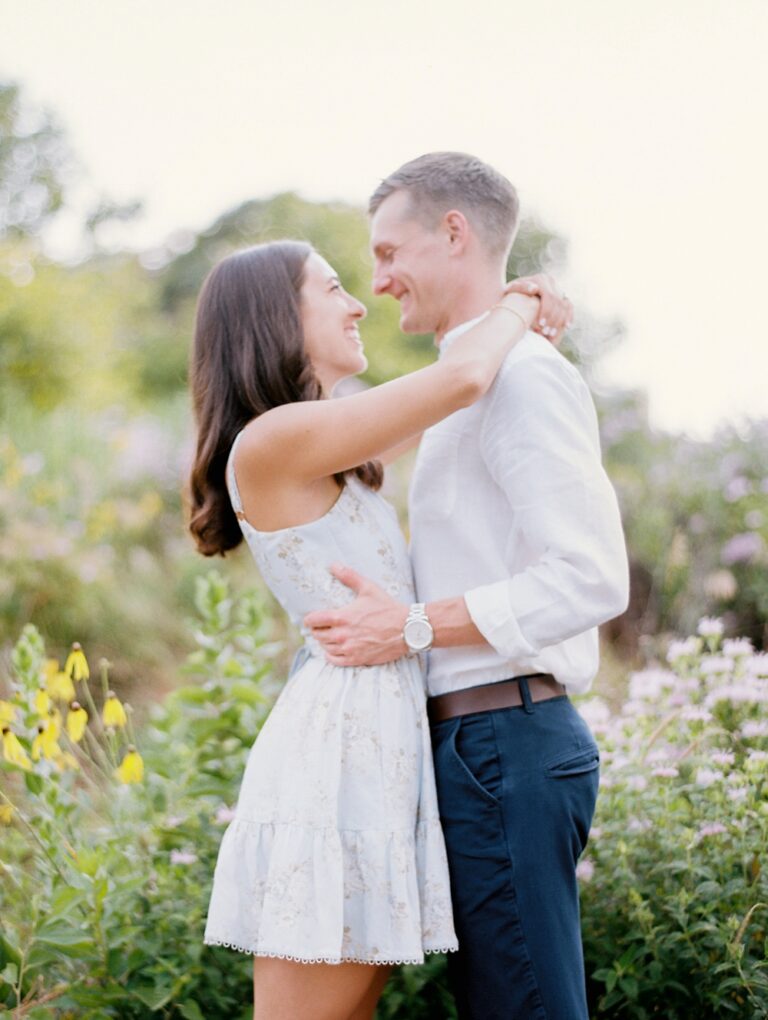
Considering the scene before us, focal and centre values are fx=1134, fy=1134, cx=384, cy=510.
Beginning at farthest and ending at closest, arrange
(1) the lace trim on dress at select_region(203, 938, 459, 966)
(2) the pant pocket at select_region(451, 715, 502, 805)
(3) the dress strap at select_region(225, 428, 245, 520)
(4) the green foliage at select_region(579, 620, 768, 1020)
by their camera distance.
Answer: (4) the green foliage at select_region(579, 620, 768, 1020)
(3) the dress strap at select_region(225, 428, 245, 520)
(2) the pant pocket at select_region(451, 715, 502, 805)
(1) the lace trim on dress at select_region(203, 938, 459, 966)

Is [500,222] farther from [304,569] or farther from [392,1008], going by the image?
[392,1008]

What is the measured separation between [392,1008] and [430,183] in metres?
1.84

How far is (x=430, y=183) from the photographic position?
2.30 meters

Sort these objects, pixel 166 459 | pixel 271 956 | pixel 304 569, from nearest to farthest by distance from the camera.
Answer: pixel 271 956
pixel 304 569
pixel 166 459

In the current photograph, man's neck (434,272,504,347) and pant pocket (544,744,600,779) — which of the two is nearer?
pant pocket (544,744,600,779)

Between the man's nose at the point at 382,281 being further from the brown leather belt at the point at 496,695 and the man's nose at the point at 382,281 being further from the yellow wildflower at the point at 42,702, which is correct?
the yellow wildflower at the point at 42,702

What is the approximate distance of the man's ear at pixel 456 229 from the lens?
2.27 metres

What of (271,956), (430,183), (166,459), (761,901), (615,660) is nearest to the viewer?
(271,956)

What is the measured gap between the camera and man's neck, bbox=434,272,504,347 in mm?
2309

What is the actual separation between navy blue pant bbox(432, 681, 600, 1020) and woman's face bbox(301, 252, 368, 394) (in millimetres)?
761

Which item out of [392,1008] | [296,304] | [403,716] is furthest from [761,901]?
[296,304]

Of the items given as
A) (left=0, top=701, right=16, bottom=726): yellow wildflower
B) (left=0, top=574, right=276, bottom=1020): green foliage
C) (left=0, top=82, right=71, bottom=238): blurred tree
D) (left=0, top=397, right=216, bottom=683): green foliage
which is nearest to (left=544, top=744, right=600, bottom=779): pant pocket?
(left=0, top=574, right=276, bottom=1020): green foliage

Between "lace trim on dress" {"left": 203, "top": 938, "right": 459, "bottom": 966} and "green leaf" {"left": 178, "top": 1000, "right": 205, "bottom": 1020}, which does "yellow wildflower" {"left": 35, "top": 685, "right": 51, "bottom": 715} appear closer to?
"green leaf" {"left": 178, "top": 1000, "right": 205, "bottom": 1020}

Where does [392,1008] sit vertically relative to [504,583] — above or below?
below
